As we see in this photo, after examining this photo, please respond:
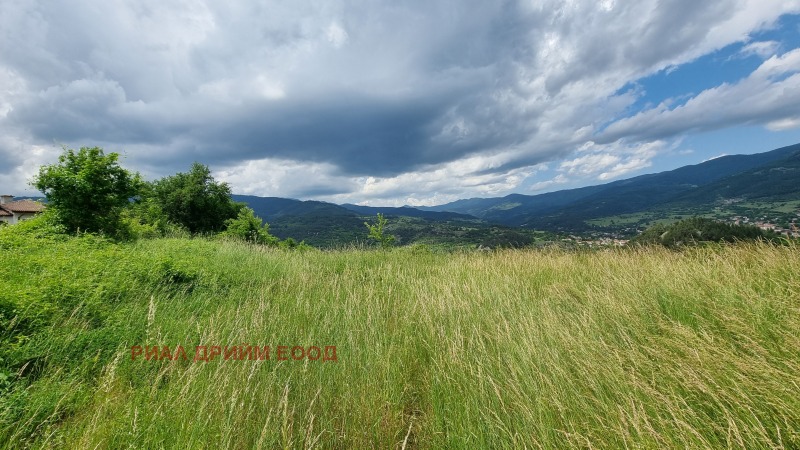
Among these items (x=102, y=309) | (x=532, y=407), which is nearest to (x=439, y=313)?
(x=532, y=407)

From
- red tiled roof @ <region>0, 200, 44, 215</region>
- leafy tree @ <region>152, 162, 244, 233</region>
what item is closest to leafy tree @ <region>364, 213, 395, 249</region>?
leafy tree @ <region>152, 162, 244, 233</region>

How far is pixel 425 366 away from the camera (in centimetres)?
350

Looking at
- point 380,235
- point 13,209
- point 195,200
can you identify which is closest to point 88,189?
point 380,235

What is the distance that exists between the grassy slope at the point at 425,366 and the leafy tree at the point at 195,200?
31.6m

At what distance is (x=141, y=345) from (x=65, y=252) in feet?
17.5

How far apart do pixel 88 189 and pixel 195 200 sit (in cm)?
2495

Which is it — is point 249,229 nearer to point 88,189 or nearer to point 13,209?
point 88,189

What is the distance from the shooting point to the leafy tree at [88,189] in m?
11.1

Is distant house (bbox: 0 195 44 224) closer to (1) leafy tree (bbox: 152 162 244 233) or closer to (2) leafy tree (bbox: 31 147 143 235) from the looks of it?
(1) leafy tree (bbox: 152 162 244 233)

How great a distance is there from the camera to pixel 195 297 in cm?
555

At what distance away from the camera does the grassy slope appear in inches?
84.9

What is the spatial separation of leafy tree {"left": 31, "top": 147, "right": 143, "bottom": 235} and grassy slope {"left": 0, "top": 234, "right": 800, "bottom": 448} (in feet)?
22.6

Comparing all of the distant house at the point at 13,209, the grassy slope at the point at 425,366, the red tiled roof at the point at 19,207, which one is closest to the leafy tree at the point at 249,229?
the grassy slope at the point at 425,366

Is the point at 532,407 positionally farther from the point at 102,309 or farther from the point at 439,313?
the point at 102,309
